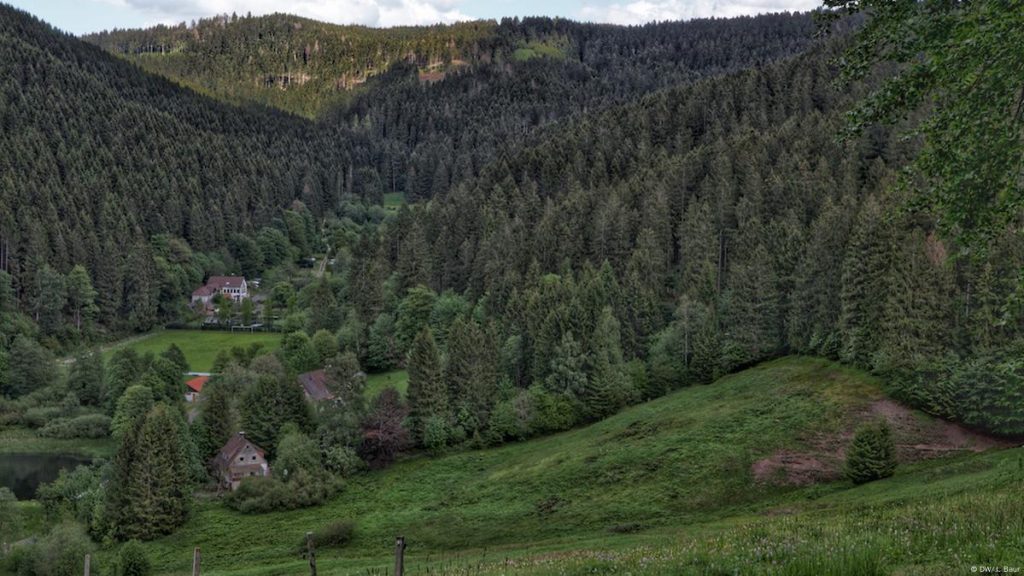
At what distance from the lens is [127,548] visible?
4419 centimetres

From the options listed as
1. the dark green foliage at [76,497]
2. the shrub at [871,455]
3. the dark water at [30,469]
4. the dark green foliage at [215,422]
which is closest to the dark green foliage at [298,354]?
the dark green foliage at [215,422]

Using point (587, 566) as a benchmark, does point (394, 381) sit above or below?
below

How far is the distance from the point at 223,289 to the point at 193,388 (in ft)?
182

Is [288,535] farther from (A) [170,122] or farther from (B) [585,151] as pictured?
(A) [170,122]

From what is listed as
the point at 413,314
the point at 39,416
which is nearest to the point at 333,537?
the point at 413,314

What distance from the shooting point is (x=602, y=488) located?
159 feet

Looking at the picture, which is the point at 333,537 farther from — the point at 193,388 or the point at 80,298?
the point at 80,298

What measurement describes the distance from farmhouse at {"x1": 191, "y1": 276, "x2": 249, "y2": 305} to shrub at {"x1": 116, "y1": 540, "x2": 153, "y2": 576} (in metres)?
93.9

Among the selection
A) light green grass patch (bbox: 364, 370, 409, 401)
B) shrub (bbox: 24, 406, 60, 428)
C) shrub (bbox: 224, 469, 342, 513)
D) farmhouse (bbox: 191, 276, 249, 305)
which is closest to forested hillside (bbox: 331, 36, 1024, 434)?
light green grass patch (bbox: 364, 370, 409, 401)

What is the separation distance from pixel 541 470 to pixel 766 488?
50.8 ft

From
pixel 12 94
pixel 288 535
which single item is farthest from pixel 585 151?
pixel 12 94

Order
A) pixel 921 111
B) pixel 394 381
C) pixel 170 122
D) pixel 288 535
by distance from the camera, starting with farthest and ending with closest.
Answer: pixel 170 122 < pixel 921 111 < pixel 394 381 < pixel 288 535

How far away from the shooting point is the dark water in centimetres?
6385

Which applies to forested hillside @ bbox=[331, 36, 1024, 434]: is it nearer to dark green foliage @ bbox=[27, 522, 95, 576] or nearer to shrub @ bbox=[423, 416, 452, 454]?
shrub @ bbox=[423, 416, 452, 454]
